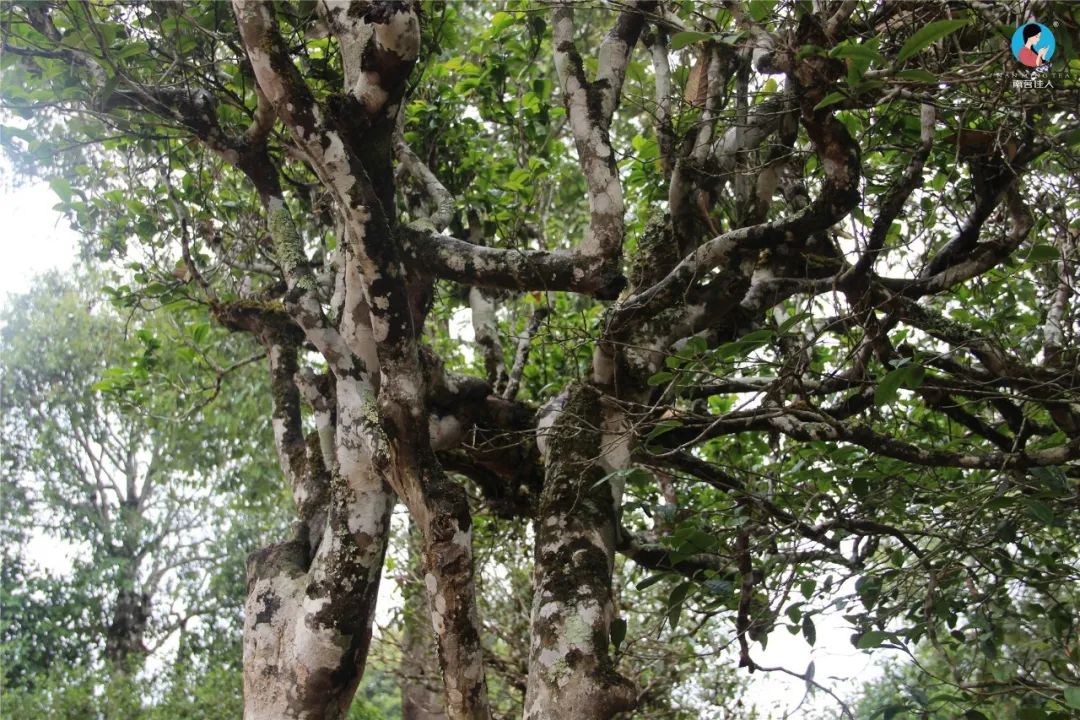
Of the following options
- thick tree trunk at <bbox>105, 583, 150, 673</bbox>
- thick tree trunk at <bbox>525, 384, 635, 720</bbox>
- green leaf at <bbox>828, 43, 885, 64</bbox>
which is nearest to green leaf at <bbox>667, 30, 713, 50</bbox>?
green leaf at <bbox>828, 43, 885, 64</bbox>

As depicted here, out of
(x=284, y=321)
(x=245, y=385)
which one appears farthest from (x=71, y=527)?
(x=284, y=321)

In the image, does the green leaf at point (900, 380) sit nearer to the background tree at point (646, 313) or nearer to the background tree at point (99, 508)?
the background tree at point (646, 313)

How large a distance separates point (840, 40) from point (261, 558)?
2739 millimetres

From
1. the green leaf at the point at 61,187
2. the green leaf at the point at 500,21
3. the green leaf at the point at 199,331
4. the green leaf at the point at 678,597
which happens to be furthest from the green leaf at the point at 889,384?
the green leaf at the point at 61,187

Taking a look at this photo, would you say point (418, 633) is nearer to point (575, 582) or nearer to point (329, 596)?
point (329, 596)

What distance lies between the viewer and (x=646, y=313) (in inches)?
121

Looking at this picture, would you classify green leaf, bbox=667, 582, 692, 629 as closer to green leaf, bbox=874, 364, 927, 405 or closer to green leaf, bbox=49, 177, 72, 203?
green leaf, bbox=874, 364, 927, 405

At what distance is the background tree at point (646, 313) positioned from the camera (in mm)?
2525

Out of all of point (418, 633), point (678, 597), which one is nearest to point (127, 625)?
point (418, 633)

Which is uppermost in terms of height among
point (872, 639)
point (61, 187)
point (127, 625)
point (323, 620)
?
point (127, 625)

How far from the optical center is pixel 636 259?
361 cm

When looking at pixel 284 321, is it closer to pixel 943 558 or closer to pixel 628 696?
pixel 628 696

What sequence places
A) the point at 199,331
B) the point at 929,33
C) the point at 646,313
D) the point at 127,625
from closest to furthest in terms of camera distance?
the point at 929,33 → the point at 646,313 → the point at 199,331 → the point at 127,625

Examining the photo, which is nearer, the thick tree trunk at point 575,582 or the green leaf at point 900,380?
the green leaf at point 900,380
